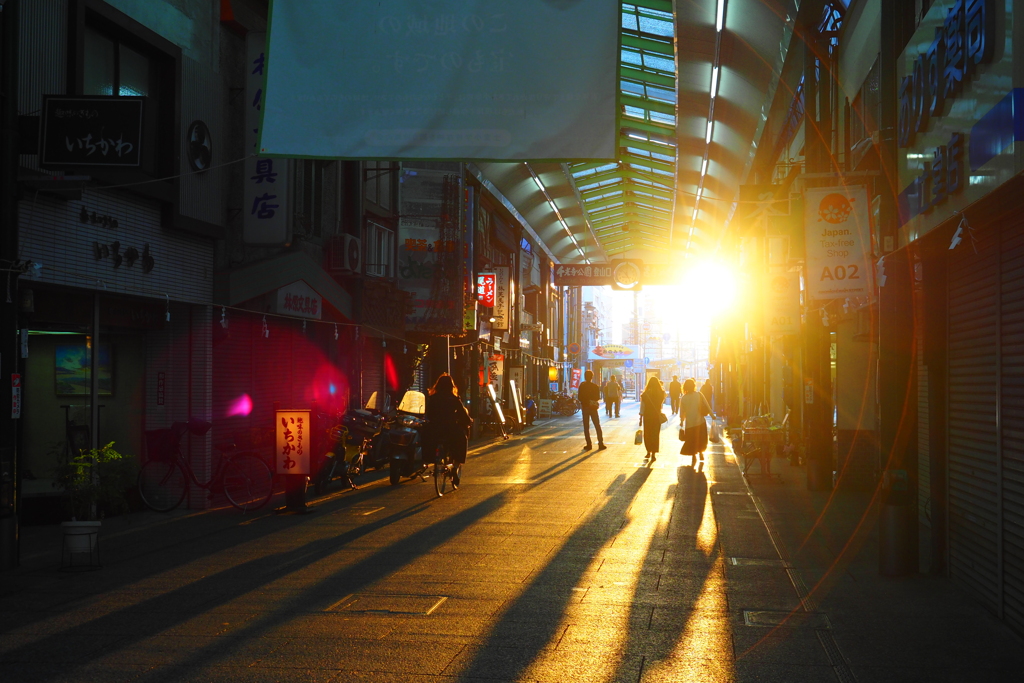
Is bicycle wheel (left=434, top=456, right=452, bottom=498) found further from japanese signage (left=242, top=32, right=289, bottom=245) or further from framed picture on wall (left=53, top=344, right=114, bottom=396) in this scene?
framed picture on wall (left=53, top=344, right=114, bottom=396)

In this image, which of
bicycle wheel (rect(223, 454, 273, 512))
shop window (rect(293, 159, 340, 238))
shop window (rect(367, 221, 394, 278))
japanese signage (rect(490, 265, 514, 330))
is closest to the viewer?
bicycle wheel (rect(223, 454, 273, 512))

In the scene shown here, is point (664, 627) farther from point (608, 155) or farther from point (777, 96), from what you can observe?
point (777, 96)

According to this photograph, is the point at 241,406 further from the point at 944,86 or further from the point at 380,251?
the point at 944,86

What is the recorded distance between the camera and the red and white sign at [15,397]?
926 centimetres

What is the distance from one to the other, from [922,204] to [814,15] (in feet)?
34.1

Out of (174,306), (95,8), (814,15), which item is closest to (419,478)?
(174,306)

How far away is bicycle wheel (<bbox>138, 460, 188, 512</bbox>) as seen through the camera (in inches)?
535

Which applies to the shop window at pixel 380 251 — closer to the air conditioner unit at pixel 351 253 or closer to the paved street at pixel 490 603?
the air conditioner unit at pixel 351 253

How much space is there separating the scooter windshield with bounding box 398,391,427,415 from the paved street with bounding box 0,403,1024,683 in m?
5.07

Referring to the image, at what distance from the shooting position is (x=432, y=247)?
1124 inches

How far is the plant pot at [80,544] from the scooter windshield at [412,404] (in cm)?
918

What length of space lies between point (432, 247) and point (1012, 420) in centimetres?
2228

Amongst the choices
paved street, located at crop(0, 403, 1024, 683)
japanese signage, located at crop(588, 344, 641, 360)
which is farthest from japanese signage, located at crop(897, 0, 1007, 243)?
japanese signage, located at crop(588, 344, 641, 360)

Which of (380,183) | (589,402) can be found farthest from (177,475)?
(589,402)
